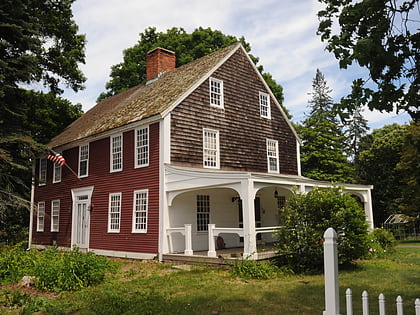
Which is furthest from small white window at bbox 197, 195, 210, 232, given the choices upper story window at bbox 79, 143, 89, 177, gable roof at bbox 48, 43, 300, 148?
upper story window at bbox 79, 143, 89, 177

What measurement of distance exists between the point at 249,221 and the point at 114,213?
7660mm

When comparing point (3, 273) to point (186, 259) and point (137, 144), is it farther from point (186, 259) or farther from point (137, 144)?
point (137, 144)

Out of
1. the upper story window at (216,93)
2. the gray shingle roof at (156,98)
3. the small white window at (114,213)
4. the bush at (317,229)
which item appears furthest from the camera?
the upper story window at (216,93)

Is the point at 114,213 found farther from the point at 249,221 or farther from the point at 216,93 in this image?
the point at 249,221

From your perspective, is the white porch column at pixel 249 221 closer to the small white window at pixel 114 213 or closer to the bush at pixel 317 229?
the bush at pixel 317 229

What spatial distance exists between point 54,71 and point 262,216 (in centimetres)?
1582

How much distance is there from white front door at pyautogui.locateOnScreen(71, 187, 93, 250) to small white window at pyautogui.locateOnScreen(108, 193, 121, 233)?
1.82m

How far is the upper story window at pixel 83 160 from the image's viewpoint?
757 inches

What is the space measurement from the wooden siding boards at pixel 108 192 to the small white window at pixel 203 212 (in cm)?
189

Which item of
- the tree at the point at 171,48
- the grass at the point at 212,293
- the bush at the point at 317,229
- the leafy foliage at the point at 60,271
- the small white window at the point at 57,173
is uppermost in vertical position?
Result: the tree at the point at 171,48

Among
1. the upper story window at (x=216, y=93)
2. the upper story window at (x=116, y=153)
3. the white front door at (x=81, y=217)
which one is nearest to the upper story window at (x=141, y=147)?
the upper story window at (x=116, y=153)

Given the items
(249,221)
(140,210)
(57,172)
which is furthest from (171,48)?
(249,221)

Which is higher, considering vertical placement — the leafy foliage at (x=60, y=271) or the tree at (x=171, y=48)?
the tree at (x=171, y=48)

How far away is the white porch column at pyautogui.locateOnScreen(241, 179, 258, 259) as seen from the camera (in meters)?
11.5
